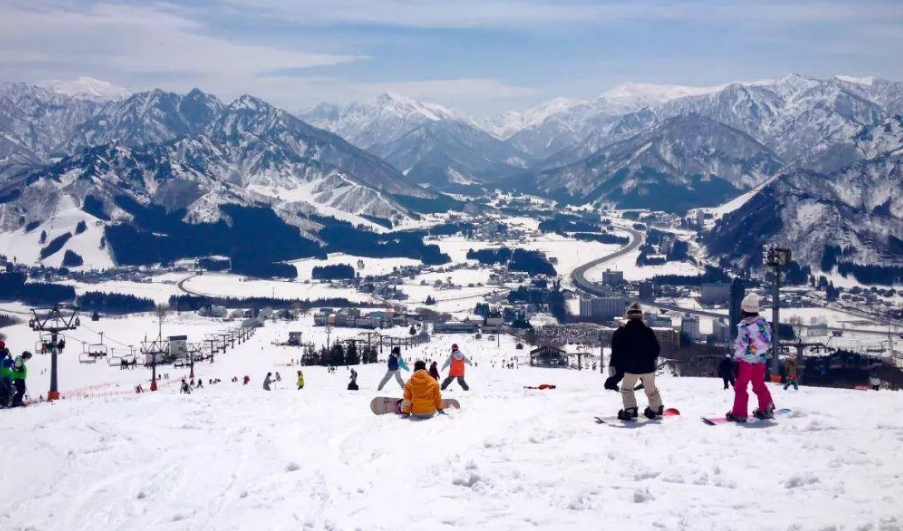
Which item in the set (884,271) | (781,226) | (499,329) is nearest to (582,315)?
(499,329)

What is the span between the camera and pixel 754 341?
14133mm

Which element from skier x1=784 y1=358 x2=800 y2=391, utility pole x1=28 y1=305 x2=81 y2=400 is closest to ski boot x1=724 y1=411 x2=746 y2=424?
skier x1=784 y1=358 x2=800 y2=391

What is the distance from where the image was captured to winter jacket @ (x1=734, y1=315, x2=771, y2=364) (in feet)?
46.3

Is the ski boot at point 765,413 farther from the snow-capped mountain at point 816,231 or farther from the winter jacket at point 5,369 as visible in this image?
the snow-capped mountain at point 816,231

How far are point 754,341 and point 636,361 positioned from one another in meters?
1.80

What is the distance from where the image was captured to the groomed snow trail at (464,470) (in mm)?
10055

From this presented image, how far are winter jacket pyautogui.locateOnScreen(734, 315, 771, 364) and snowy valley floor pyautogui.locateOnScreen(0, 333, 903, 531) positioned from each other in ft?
3.43

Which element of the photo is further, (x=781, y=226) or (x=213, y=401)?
(x=781, y=226)

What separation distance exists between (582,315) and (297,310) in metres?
36.2

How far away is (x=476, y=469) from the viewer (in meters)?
11.9

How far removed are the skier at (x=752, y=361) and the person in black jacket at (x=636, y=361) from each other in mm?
1207

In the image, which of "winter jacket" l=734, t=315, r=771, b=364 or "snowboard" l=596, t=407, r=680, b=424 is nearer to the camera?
"winter jacket" l=734, t=315, r=771, b=364

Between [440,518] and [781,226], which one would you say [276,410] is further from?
[781,226]

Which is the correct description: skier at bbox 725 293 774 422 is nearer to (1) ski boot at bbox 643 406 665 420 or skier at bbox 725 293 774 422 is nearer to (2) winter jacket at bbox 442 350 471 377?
(1) ski boot at bbox 643 406 665 420
